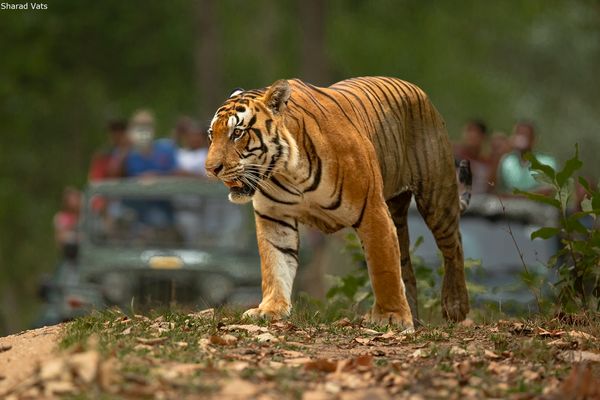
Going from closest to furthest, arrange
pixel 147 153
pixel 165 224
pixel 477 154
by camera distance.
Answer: pixel 165 224 < pixel 477 154 < pixel 147 153

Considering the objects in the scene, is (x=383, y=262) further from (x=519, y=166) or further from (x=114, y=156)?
(x=114, y=156)

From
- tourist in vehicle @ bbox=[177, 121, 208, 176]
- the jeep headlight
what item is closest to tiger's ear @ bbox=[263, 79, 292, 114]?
the jeep headlight

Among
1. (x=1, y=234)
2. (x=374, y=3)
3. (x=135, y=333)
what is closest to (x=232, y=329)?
(x=135, y=333)

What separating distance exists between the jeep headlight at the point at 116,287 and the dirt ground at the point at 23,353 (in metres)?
7.38

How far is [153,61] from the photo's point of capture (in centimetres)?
3331

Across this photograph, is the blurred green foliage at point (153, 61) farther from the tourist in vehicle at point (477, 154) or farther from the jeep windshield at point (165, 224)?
the jeep windshield at point (165, 224)

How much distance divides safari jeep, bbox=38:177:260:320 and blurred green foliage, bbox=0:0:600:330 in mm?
8327

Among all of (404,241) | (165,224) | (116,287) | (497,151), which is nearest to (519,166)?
(497,151)

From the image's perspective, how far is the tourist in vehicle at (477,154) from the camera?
1667 cm

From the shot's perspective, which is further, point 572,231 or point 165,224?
point 165,224

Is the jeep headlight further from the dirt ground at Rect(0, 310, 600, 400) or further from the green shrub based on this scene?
the dirt ground at Rect(0, 310, 600, 400)

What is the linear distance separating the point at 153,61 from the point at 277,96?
24.7 metres

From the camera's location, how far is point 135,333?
25.7ft

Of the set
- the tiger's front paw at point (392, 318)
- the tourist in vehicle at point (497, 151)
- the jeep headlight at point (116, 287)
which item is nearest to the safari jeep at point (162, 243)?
the jeep headlight at point (116, 287)
